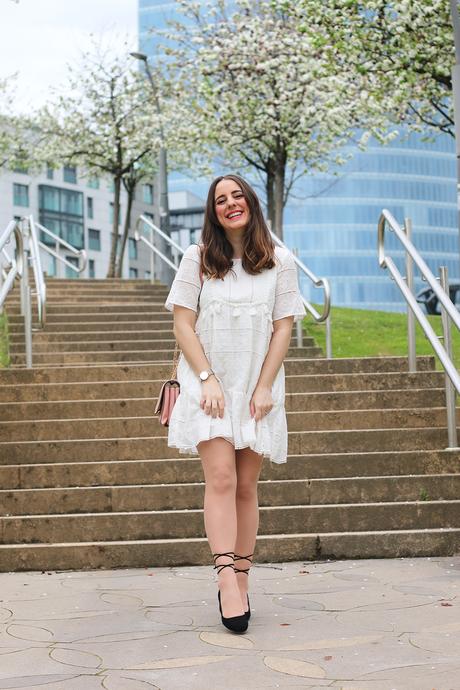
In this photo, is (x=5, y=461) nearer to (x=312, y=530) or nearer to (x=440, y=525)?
(x=312, y=530)

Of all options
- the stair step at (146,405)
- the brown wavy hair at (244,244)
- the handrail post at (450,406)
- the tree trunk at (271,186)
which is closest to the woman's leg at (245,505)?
the brown wavy hair at (244,244)

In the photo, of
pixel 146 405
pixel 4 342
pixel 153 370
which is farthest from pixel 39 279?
pixel 146 405

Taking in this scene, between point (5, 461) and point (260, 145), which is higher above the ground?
point (260, 145)

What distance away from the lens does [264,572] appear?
5.65m

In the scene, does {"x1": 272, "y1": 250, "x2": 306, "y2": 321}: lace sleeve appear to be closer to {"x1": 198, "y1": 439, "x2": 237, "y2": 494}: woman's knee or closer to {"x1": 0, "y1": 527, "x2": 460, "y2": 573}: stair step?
{"x1": 198, "y1": 439, "x2": 237, "y2": 494}: woman's knee

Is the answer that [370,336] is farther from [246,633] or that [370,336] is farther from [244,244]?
[246,633]

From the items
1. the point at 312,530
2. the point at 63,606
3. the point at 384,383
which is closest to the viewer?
the point at 63,606

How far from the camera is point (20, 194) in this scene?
68250mm

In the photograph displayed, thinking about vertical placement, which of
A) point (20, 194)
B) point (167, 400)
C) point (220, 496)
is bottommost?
point (220, 496)

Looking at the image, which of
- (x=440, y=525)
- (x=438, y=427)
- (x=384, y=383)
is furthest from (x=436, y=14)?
(x=440, y=525)

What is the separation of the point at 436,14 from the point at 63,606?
10830mm

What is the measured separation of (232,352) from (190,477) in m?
2.36

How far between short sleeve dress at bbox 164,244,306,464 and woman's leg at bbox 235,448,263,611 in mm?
87

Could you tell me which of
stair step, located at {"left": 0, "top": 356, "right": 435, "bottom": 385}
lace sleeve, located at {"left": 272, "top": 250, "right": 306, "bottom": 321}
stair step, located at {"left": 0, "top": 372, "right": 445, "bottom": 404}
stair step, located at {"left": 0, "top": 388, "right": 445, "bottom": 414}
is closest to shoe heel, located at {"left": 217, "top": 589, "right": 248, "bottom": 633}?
lace sleeve, located at {"left": 272, "top": 250, "right": 306, "bottom": 321}
